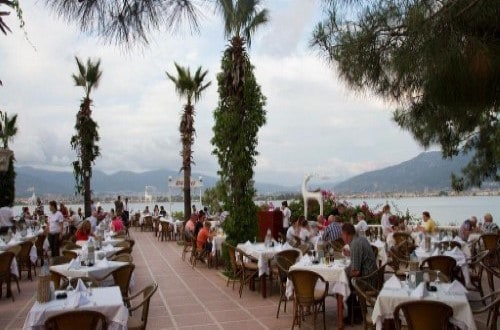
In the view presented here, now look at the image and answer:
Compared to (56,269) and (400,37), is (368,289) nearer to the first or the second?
(400,37)

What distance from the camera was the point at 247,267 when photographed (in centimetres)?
880

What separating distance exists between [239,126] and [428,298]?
21.1 feet

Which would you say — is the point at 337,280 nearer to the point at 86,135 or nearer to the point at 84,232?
the point at 84,232

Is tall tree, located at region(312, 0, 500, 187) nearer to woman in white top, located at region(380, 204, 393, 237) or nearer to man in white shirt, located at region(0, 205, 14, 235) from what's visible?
woman in white top, located at region(380, 204, 393, 237)

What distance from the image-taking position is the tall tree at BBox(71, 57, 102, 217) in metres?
18.2

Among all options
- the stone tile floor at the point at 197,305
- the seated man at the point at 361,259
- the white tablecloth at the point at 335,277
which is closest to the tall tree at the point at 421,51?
the seated man at the point at 361,259

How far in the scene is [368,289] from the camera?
578 cm

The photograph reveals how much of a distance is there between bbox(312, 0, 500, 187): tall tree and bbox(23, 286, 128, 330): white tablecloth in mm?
3266

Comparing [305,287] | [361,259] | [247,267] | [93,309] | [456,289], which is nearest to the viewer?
[93,309]

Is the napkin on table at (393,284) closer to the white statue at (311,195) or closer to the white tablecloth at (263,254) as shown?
the white tablecloth at (263,254)

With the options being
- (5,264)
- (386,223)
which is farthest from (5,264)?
(386,223)

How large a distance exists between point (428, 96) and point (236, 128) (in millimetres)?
5341

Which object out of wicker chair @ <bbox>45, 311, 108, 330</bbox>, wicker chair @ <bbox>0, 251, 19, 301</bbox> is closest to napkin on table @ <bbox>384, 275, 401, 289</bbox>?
wicker chair @ <bbox>45, 311, 108, 330</bbox>

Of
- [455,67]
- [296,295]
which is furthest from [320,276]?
[455,67]
